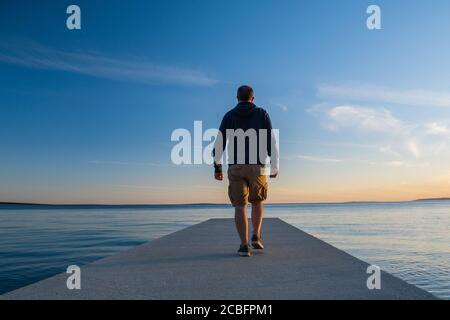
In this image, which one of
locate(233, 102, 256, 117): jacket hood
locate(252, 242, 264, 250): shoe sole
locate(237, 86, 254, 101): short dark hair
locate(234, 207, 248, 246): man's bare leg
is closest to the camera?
locate(234, 207, 248, 246): man's bare leg

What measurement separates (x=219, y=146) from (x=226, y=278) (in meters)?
2.14

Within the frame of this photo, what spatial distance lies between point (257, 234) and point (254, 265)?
1.33 m

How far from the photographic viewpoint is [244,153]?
580 cm

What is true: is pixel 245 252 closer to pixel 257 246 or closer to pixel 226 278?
pixel 257 246

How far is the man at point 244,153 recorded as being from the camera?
574cm

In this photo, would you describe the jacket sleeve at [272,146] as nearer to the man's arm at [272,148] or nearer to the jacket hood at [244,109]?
the man's arm at [272,148]

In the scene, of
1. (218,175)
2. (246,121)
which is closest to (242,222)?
(218,175)

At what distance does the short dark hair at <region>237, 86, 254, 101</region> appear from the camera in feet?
19.3

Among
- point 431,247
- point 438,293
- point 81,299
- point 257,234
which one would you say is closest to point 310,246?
point 257,234

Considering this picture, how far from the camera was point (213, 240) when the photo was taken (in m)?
7.96

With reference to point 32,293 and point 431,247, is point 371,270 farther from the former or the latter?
point 431,247

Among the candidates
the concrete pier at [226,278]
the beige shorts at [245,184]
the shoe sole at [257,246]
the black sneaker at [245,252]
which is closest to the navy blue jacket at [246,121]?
the beige shorts at [245,184]

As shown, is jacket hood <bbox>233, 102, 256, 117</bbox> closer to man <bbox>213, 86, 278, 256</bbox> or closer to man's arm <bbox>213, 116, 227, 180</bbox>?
man <bbox>213, 86, 278, 256</bbox>

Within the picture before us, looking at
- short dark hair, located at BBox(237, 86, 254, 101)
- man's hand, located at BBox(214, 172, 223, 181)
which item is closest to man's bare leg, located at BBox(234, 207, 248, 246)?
man's hand, located at BBox(214, 172, 223, 181)
